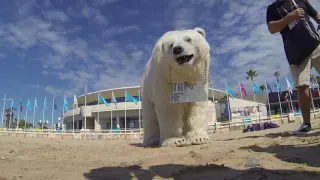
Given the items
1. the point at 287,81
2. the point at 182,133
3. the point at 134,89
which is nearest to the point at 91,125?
the point at 134,89

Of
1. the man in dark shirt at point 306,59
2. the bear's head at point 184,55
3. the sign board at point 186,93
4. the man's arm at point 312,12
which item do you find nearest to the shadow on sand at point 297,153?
the man in dark shirt at point 306,59

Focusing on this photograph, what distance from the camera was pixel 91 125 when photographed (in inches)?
1827

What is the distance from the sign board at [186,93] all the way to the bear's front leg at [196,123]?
221 millimetres

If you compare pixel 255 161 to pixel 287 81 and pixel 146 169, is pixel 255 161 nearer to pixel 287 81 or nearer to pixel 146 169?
pixel 146 169

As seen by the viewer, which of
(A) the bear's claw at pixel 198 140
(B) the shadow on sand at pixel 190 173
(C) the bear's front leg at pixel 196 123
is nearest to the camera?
(B) the shadow on sand at pixel 190 173

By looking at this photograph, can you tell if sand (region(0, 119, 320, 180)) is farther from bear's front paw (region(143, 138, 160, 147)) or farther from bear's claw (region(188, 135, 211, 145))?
bear's front paw (region(143, 138, 160, 147))

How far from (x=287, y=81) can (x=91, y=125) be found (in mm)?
29810

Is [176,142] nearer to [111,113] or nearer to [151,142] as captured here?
[151,142]

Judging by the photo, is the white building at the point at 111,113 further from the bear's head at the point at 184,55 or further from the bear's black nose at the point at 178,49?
the bear's black nose at the point at 178,49

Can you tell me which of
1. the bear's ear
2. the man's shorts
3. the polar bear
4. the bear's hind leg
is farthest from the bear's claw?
the bear's ear

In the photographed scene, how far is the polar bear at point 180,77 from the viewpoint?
4.50 metres

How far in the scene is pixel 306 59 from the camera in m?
4.16

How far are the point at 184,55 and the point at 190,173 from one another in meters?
2.33

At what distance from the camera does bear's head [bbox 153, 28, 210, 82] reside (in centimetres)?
444
